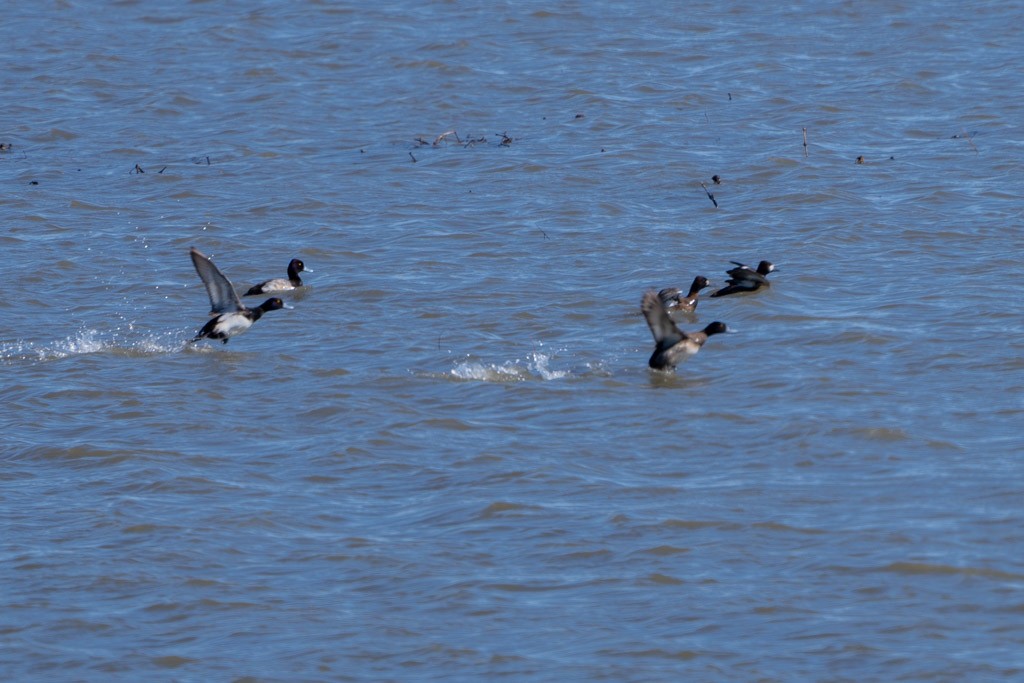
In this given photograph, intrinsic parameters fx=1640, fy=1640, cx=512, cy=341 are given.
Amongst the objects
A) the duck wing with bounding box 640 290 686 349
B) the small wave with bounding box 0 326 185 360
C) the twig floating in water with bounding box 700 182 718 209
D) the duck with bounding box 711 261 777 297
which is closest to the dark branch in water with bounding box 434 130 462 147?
the twig floating in water with bounding box 700 182 718 209

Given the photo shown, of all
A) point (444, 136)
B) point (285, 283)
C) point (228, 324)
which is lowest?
A: point (285, 283)

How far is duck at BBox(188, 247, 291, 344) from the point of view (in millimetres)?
14438

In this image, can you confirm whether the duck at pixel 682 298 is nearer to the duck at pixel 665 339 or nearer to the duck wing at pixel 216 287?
the duck at pixel 665 339

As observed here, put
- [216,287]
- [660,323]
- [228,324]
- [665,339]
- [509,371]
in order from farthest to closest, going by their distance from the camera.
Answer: [216,287], [228,324], [509,371], [665,339], [660,323]

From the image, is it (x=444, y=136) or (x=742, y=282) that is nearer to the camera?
(x=742, y=282)

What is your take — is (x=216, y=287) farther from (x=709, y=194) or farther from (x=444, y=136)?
(x=444, y=136)

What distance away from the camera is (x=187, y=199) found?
19.8 m

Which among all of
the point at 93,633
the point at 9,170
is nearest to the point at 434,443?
the point at 93,633

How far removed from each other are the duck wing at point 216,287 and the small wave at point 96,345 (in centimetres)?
50

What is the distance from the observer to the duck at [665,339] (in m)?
12.8

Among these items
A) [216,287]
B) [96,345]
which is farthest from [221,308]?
[96,345]

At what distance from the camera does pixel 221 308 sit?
14844 mm

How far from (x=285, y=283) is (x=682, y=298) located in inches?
158

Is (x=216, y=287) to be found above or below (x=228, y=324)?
above
